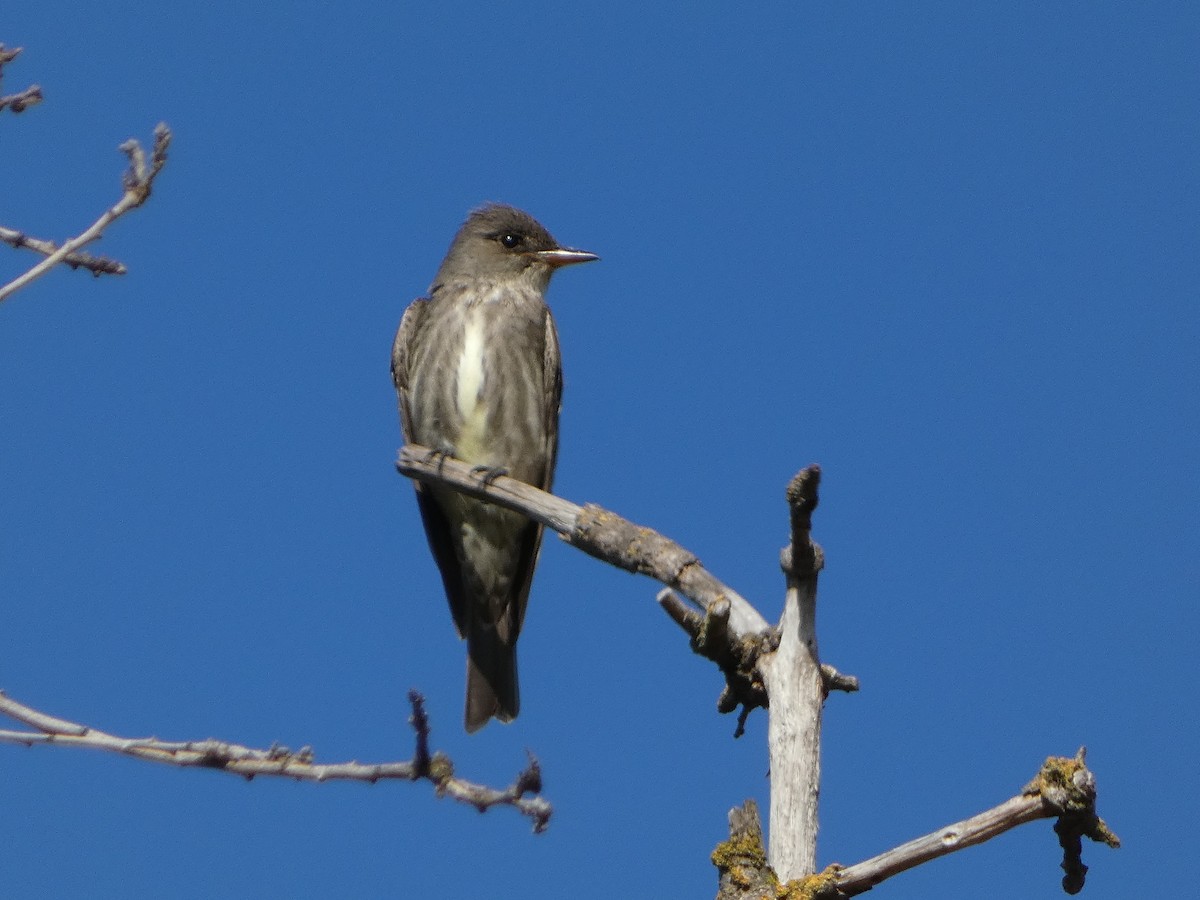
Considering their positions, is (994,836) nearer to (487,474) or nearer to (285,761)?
(285,761)

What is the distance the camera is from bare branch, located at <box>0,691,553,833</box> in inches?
122

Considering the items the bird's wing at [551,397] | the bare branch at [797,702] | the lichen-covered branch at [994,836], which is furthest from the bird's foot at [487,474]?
the lichen-covered branch at [994,836]

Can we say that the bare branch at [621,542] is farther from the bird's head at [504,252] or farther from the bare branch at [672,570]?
the bird's head at [504,252]

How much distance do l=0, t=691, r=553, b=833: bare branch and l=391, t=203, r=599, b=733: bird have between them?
3.74 meters

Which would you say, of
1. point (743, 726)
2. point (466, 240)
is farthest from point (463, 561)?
point (743, 726)

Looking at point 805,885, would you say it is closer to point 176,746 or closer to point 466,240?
point 176,746

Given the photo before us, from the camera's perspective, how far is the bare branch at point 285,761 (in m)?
3.10

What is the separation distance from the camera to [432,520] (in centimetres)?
803

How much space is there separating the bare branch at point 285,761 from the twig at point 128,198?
838 mm

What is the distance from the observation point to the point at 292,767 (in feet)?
10.9

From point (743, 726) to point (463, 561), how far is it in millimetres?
3678

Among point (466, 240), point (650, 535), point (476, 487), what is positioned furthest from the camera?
point (466, 240)

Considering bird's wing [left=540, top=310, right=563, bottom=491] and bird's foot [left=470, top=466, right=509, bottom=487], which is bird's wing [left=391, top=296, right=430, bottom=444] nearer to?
bird's wing [left=540, top=310, right=563, bottom=491]

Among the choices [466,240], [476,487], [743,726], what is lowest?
[743,726]
